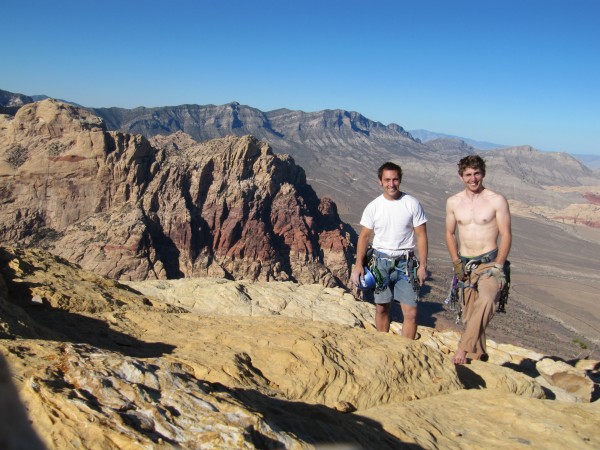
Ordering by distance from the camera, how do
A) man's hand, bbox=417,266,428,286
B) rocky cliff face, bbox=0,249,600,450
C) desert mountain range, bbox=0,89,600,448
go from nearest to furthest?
rocky cliff face, bbox=0,249,600,450 → desert mountain range, bbox=0,89,600,448 → man's hand, bbox=417,266,428,286

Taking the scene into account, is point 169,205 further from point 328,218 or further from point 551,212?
point 551,212

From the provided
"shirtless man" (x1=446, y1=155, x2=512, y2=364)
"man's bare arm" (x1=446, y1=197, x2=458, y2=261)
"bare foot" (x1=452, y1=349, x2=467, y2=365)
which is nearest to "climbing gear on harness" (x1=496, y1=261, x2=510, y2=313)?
"shirtless man" (x1=446, y1=155, x2=512, y2=364)

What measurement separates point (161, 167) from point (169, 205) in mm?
3084

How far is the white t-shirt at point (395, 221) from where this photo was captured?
19.0ft

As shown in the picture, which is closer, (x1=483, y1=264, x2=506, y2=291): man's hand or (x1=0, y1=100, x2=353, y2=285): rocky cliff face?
(x1=483, y1=264, x2=506, y2=291): man's hand

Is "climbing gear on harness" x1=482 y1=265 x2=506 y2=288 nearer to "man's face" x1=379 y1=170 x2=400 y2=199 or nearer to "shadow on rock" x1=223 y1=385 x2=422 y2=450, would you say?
"man's face" x1=379 y1=170 x2=400 y2=199

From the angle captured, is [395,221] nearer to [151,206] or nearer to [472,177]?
[472,177]

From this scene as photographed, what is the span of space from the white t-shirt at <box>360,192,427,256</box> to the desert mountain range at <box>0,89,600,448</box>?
3.79 ft

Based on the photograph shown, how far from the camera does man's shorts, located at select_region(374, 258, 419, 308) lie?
19.4 feet

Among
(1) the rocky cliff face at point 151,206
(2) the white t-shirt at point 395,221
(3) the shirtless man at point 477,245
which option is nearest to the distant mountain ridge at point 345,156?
(1) the rocky cliff face at point 151,206

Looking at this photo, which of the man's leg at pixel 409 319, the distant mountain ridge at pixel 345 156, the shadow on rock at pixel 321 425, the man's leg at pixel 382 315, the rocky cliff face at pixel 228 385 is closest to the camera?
the rocky cliff face at pixel 228 385

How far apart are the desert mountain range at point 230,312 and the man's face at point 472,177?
6.55ft

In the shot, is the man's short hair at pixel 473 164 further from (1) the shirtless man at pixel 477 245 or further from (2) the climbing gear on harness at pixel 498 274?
(2) the climbing gear on harness at pixel 498 274

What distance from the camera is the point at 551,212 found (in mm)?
110625
